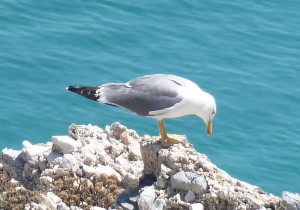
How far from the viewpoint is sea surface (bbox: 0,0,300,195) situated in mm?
15391

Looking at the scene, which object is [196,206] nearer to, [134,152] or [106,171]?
[106,171]

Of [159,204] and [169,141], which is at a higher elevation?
[169,141]

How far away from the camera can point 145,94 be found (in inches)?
431

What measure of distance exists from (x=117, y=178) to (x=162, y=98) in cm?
89

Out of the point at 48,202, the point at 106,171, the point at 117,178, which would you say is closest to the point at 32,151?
the point at 106,171

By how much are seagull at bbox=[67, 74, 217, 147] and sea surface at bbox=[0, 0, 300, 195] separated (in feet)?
13.1

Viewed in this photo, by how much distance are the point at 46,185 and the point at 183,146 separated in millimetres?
1383

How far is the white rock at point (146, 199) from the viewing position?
10.0 metres

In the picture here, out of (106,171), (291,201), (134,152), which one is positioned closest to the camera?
(291,201)

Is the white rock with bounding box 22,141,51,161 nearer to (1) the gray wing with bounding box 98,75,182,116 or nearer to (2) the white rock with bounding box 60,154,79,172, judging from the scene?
(2) the white rock with bounding box 60,154,79,172

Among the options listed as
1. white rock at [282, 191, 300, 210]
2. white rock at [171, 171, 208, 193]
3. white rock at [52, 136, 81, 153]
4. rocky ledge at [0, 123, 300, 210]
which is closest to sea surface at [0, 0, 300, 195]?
rocky ledge at [0, 123, 300, 210]

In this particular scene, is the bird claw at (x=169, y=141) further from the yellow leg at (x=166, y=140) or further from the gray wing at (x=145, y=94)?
the gray wing at (x=145, y=94)

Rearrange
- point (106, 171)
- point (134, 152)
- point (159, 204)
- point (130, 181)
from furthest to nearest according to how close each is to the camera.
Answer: point (134, 152) → point (106, 171) → point (130, 181) → point (159, 204)

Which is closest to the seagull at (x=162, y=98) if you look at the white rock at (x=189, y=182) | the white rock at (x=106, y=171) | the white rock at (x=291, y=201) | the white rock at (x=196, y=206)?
the white rock at (x=106, y=171)
